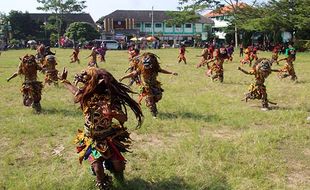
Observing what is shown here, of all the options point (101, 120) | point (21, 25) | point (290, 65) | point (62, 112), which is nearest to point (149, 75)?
point (62, 112)

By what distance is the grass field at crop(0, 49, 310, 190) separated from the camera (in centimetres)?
660

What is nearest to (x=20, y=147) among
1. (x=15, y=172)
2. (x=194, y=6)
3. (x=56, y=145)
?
(x=56, y=145)

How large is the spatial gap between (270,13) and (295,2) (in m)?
2.77

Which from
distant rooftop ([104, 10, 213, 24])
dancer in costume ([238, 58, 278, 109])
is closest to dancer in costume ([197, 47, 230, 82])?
dancer in costume ([238, 58, 278, 109])

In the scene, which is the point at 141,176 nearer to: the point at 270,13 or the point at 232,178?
the point at 232,178

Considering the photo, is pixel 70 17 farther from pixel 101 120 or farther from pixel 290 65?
pixel 101 120

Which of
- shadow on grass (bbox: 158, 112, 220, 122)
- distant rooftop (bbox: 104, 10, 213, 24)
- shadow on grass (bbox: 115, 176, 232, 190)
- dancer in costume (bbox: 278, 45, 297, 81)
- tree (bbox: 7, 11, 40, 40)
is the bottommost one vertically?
shadow on grass (bbox: 158, 112, 220, 122)

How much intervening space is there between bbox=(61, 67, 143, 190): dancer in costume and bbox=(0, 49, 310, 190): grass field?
676 millimetres

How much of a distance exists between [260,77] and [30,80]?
6.08 meters

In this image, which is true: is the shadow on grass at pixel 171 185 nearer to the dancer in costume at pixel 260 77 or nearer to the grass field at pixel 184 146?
the grass field at pixel 184 146

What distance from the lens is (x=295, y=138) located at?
29.7ft

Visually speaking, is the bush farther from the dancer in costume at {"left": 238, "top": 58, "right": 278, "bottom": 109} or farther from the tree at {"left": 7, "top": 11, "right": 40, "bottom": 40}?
the tree at {"left": 7, "top": 11, "right": 40, "bottom": 40}

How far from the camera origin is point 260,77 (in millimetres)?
12188

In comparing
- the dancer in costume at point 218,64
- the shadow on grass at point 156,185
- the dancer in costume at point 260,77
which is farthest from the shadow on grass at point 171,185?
the dancer in costume at point 218,64
